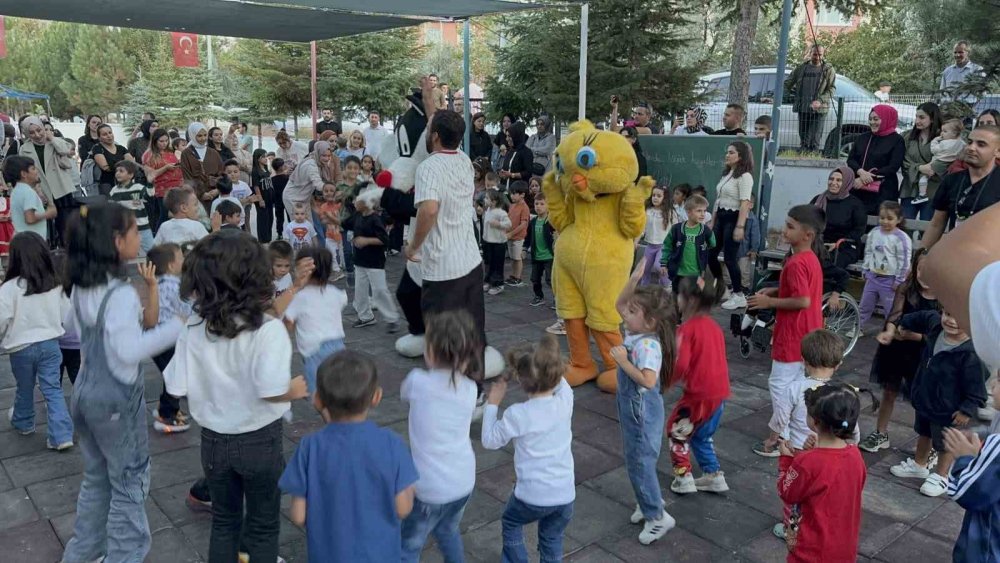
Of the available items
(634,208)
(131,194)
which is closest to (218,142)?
(131,194)

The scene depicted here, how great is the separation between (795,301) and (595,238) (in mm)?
1717

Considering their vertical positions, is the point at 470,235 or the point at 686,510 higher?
the point at 470,235

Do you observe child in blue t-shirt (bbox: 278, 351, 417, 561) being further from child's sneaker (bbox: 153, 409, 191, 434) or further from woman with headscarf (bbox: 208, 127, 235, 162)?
woman with headscarf (bbox: 208, 127, 235, 162)

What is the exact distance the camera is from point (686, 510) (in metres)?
4.09

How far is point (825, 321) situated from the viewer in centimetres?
668

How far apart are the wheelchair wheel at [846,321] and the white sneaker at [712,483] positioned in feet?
9.57

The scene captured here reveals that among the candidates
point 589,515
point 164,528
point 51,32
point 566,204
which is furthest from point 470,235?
point 51,32

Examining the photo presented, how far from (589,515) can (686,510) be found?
526 mm

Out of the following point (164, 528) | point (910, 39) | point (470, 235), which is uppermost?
point (910, 39)

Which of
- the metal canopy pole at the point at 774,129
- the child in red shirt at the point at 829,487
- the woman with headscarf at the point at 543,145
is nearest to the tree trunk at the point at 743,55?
the woman with headscarf at the point at 543,145

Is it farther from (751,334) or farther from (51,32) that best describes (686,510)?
(51,32)

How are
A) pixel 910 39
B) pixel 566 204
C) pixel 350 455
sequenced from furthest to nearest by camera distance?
pixel 910 39 < pixel 566 204 < pixel 350 455

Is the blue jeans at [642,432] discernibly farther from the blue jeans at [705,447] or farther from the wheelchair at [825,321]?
the wheelchair at [825,321]

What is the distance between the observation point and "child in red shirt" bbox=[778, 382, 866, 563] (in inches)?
116
